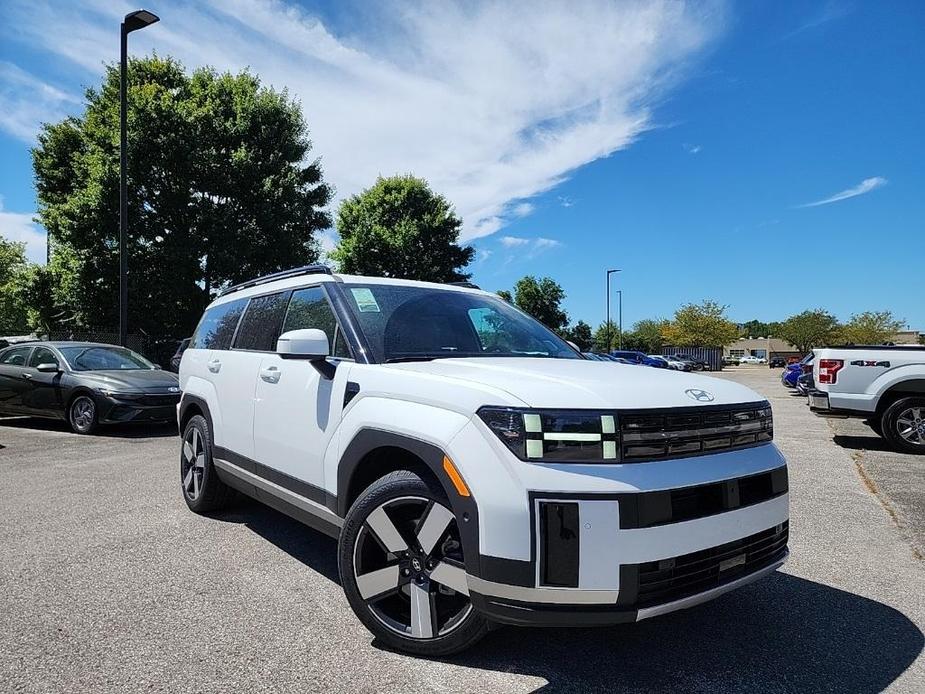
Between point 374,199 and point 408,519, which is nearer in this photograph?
point 408,519

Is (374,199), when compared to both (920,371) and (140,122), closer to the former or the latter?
(140,122)

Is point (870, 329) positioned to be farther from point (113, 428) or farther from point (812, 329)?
point (113, 428)

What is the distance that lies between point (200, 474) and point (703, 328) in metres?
65.8

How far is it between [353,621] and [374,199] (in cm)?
3065

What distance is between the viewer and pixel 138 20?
12.5 meters

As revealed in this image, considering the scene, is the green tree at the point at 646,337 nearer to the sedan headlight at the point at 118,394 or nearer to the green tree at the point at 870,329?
the green tree at the point at 870,329

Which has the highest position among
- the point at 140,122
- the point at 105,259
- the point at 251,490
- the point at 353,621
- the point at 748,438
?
the point at 140,122

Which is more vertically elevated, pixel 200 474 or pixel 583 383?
pixel 583 383

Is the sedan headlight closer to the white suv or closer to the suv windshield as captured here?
the white suv

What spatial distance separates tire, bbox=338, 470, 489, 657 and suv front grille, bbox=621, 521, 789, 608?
2.20 ft

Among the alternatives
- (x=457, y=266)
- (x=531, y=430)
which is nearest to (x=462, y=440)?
(x=531, y=430)

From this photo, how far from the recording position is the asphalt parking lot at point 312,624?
2455 mm

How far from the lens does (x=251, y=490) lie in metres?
3.89

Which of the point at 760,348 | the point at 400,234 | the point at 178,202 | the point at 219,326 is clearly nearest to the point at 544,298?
the point at 400,234
